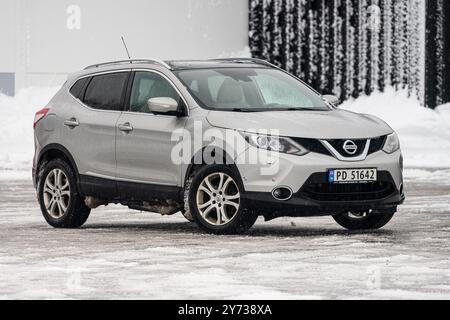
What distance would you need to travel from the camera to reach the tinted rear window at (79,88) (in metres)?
14.0

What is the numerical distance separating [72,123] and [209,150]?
1959mm

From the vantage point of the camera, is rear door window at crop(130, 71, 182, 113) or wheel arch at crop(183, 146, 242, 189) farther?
rear door window at crop(130, 71, 182, 113)

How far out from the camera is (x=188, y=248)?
37.2ft

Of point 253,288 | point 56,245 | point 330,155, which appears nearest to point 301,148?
Answer: point 330,155

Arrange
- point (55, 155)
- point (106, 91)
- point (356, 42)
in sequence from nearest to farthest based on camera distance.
A: point (106, 91) < point (55, 155) < point (356, 42)

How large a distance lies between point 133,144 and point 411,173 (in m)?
11.3

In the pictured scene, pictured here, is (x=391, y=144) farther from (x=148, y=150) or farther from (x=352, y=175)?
(x=148, y=150)

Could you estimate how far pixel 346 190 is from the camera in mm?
12016

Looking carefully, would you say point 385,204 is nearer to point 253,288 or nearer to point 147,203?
point 147,203

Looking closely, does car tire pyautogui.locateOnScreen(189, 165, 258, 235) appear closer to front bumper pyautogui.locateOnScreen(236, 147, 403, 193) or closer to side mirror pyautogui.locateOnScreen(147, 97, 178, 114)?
front bumper pyautogui.locateOnScreen(236, 147, 403, 193)

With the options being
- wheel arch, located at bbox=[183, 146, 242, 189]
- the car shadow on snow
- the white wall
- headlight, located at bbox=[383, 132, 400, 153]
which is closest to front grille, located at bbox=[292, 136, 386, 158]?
headlight, located at bbox=[383, 132, 400, 153]

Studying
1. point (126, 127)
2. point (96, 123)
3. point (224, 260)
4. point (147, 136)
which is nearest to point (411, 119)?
point (96, 123)

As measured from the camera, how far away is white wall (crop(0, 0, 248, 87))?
116 feet

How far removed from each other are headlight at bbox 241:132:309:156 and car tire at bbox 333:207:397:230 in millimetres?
1377
